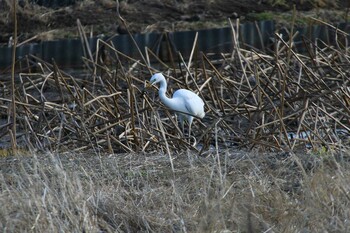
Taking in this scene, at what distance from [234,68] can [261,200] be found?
5.78 meters

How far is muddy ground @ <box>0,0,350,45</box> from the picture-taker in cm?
2423

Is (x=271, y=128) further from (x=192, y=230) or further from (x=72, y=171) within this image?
(x=192, y=230)

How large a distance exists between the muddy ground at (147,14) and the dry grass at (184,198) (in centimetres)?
1650

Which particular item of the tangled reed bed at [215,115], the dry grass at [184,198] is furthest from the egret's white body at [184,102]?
the dry grass at [184,198]

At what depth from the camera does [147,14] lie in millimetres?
26000

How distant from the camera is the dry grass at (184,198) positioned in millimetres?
5910

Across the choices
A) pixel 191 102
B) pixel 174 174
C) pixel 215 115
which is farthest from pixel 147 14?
pixel 174 174

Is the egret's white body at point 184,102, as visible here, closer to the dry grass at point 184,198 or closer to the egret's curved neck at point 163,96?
the egret's curved neck at point 163,96

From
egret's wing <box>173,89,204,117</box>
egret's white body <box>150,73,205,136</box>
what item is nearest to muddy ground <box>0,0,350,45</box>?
egret's white body <box>150,73,205,136</box>

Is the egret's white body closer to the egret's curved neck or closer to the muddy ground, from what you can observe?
the egret's curved neck

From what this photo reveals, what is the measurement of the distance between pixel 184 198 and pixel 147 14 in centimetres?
1968

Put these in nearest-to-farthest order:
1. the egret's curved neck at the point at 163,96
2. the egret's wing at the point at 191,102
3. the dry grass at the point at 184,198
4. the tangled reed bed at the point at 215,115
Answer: the dry grass at the point at 184,198 < the tangled reed bed at the point at 215,115 < the egret's wing at the point at 191,102 < the egret's curved neck at the point at 163,96

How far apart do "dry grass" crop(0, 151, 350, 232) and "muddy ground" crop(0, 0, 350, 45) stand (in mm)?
16498

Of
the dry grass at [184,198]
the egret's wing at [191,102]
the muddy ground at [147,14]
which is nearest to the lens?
the dry grass at [184,198]
